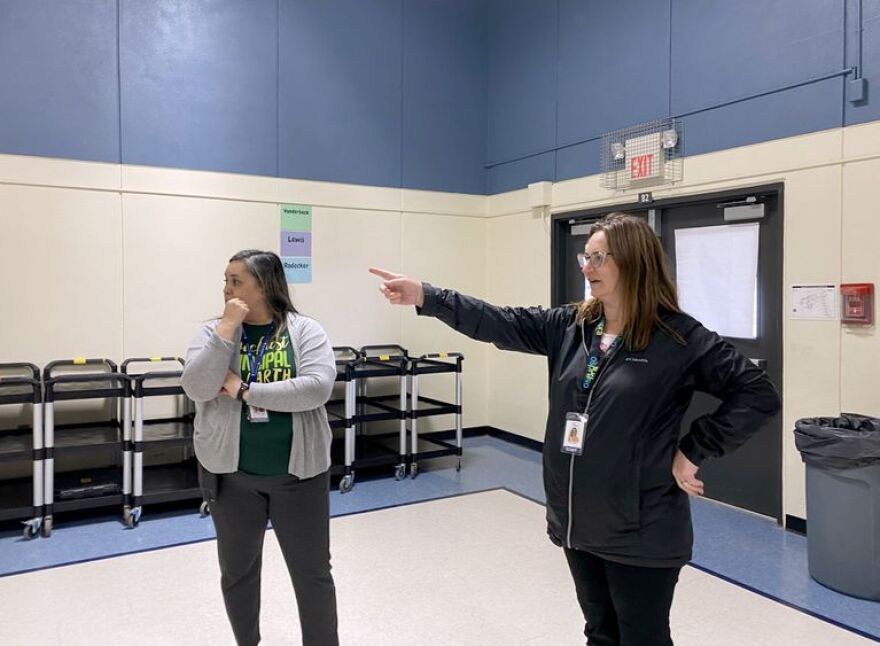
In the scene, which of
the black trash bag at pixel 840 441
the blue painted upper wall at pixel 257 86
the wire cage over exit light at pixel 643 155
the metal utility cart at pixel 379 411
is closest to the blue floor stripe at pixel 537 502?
the metal utility cart at pixel 379 411

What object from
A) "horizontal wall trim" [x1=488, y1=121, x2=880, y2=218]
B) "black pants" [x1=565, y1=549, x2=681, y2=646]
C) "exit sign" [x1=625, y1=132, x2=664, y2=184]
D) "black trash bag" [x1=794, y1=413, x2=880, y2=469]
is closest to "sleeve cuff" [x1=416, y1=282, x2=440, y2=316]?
"black pants" [x1=565, y1=549, x2=681, y2=646]

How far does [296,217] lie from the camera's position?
17.2 ft

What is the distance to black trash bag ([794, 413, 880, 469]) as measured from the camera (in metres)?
2.95

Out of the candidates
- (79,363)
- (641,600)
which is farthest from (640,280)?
(79,363)

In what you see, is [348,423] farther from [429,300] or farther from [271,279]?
[429,300]

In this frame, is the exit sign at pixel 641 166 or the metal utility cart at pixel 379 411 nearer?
the exit sign at pixel 641 166

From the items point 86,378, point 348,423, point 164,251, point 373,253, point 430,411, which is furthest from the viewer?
point 373,253

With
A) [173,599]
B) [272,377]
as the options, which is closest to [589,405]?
[272,377]

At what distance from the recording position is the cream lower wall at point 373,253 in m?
3.59

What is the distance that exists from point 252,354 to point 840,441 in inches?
101

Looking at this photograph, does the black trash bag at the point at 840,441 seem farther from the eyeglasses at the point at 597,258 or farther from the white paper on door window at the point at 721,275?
the eyeglasses at the point at 597,258

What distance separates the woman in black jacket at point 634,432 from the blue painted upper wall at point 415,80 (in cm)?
262

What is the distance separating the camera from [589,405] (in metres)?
1.63

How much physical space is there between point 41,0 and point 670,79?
4.13 m
